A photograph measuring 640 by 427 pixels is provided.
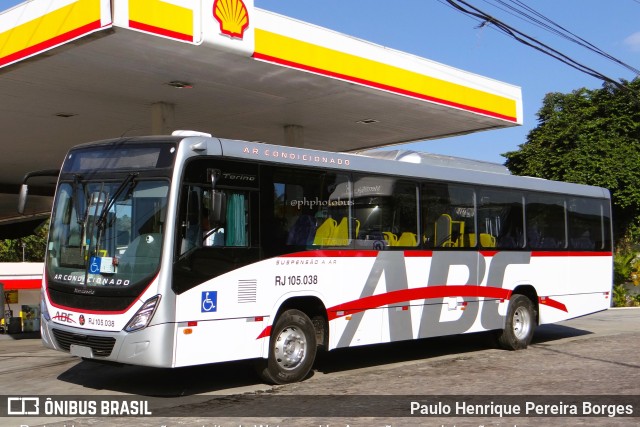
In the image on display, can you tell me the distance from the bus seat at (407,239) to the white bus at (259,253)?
3cm

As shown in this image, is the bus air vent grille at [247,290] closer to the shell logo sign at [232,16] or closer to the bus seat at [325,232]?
the bus seat at [325,232]

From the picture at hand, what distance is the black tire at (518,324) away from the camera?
1443cm

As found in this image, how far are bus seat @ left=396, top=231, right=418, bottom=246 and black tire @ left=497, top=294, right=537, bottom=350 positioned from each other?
299cm

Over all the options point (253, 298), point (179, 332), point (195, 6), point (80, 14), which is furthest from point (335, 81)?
point (179, 332)

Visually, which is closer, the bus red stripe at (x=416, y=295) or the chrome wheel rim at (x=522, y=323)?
the bus red stripe at (x=416, y=295)

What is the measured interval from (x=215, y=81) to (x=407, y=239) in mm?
4711

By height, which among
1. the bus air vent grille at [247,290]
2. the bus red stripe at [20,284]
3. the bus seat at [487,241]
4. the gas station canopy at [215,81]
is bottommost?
the bus red stripe at [20,284]

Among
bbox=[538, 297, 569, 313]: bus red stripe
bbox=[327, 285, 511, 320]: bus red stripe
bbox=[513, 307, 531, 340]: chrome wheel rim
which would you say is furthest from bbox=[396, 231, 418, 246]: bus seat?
bbox=[538, 297, 569, 313]: bus red stripe

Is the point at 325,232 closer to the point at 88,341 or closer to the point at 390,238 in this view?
the point at 390,238

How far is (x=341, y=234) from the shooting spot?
11391mm

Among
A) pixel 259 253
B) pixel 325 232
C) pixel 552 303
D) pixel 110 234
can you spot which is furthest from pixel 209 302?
pixel 552 303

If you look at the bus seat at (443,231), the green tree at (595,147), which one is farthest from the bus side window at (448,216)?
the green tree at (595,147)

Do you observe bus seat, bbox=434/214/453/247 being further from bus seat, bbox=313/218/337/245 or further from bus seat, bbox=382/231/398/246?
bus seat, bbox=313/218/337/245

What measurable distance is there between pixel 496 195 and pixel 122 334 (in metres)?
7.53
